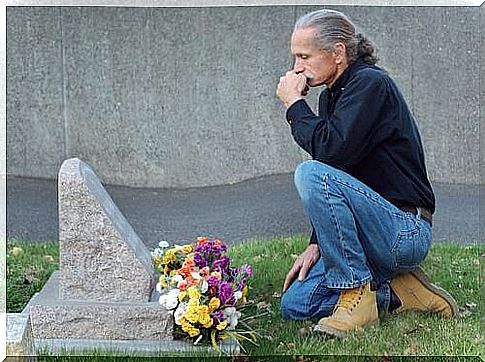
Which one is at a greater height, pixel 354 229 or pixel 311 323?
pixel 354 229

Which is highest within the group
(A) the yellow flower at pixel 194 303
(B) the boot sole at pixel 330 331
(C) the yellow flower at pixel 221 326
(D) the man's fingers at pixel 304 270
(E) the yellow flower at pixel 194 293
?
(E) the yellow flower at pixel 194 293

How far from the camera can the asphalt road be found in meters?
4.78

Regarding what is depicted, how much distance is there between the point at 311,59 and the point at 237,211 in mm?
1334

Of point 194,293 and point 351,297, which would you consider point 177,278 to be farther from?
→ point 351,297

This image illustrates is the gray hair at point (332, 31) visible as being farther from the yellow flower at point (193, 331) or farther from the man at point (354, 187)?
the yellow flower at point (193, 331)

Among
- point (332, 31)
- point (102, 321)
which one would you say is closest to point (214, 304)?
point (102, 321)

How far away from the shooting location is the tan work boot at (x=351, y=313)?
344 cm

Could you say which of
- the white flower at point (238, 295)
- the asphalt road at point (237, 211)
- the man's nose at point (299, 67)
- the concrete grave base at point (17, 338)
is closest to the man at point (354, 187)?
the man's nose at point (299, 67)

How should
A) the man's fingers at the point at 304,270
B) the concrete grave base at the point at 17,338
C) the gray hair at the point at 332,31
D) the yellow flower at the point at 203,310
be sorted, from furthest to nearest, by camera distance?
1. the man's fingers at the point at 304,270
2. the gray hair at the point at 332,31
3. the yellow flower at the point at 203,310
4. the concrete grave base at the point at 17,338

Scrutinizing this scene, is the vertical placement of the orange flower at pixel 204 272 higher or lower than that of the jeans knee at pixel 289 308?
higher

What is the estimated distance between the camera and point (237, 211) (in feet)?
15.7

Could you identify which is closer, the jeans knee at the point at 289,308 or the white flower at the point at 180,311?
the white flower at the point at 180,311

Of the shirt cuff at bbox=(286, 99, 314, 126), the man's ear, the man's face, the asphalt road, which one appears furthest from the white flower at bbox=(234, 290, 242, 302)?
the asphalt road

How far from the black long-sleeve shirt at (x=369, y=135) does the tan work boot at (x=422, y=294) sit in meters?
0.28
